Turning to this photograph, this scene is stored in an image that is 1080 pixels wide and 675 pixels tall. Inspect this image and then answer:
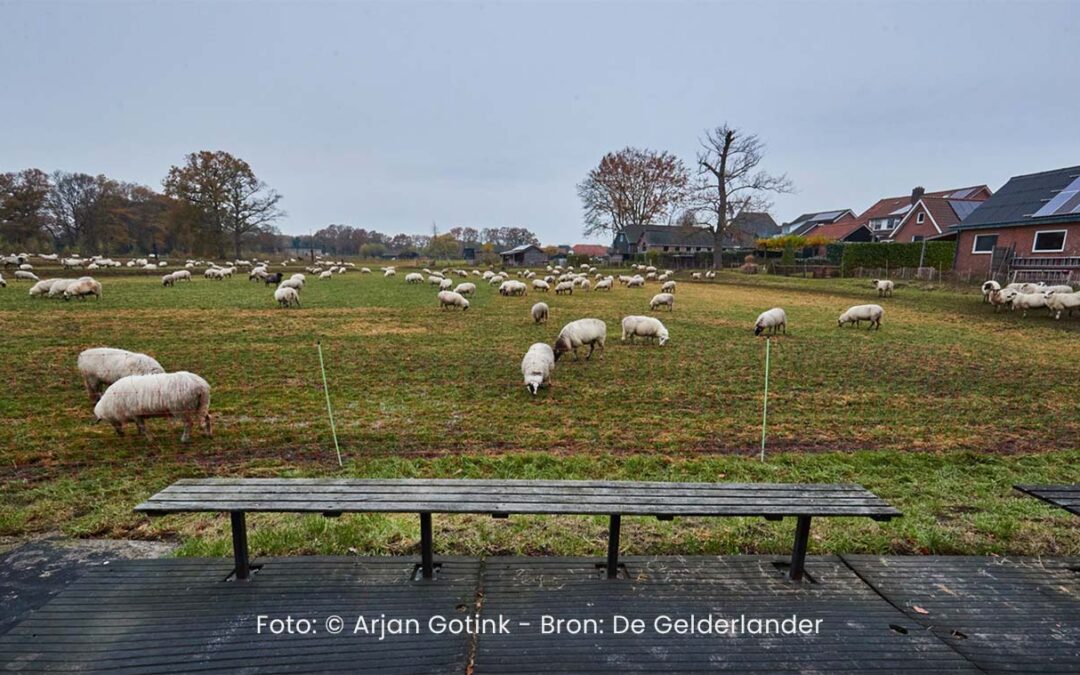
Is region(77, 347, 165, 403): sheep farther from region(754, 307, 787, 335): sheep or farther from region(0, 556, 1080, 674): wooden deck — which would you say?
region(754, 307, 787, 335): sheep

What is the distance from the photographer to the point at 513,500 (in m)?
3.52

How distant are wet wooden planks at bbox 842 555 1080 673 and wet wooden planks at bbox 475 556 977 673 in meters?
0.17

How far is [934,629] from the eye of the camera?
3.12 meters

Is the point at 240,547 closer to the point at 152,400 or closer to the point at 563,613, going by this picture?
the point at 563,613

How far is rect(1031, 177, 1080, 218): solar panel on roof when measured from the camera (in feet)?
89.5

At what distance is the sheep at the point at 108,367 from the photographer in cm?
827

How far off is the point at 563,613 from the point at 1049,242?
38943 mm

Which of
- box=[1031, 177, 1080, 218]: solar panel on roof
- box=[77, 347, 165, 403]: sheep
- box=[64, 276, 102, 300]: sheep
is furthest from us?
box=[1031, 177, 1080, 218]: solar panel on roof

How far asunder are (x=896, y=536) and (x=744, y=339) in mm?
12184

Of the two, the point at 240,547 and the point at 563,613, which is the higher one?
the point at 240,547

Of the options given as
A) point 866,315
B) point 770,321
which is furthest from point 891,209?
point 770,321

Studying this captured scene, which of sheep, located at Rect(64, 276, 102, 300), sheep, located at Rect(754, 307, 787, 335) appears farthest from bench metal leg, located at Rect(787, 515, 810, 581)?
sheep, located at Rect(64, 276, 102, 300)

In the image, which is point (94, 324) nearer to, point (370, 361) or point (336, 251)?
point (370, 361)

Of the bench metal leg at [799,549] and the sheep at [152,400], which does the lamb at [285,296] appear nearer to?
the sheep at [152,400]
